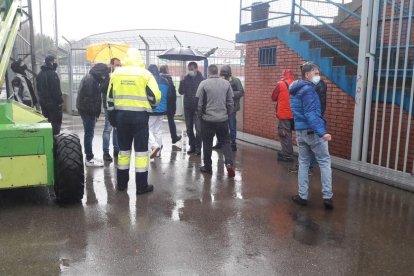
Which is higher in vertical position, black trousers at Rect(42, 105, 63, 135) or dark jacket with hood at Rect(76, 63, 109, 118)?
dark jacket with hood at Rect(76, 63, 109, 118)

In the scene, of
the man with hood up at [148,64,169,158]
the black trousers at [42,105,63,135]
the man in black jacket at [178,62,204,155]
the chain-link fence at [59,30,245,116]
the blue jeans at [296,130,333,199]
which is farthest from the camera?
the chain-link fence at [59,30,245,116]

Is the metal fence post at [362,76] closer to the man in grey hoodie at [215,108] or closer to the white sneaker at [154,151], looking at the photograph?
the man in grey hoodie at [215,108]

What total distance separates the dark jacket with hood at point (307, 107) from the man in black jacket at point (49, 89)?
480 cm

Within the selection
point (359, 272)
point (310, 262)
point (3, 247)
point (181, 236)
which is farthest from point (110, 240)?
point (359, 272)

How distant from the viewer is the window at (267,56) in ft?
31.1

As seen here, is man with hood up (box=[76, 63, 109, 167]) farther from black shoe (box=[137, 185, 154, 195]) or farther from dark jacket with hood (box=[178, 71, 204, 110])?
black shoe (box=[137, 185, 154, 195])

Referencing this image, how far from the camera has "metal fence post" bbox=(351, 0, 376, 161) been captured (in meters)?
6.91

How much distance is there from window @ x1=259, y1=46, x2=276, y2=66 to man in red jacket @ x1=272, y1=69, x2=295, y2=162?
6.70ft

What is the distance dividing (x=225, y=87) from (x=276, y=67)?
2.99 m

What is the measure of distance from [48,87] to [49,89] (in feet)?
0.13

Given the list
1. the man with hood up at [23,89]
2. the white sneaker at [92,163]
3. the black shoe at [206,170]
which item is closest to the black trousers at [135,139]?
the black shoe at [206,170]

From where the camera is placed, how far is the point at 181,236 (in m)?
4.33

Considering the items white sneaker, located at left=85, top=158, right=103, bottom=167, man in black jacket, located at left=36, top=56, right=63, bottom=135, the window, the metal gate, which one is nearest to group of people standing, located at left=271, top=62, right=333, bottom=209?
the metal gate

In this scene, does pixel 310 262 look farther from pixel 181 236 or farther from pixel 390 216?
pixel 390 216
